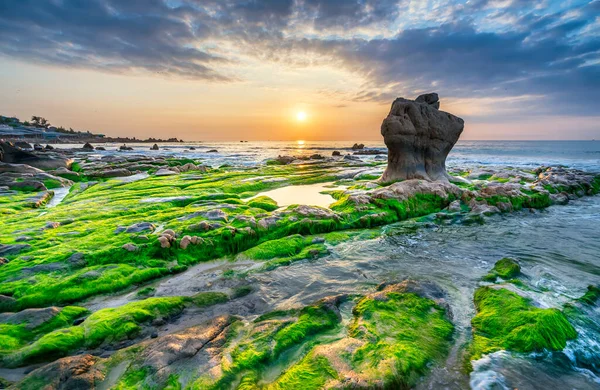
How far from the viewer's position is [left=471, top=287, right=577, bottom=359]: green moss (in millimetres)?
4500

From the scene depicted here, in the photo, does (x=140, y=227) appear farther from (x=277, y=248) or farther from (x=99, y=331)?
(x=99, y=331)

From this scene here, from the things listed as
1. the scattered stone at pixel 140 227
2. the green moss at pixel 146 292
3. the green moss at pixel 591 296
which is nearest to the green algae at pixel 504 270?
the green moss at pixel 591 296

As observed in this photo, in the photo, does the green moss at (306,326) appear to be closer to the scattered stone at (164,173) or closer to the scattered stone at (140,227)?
the scattered stone at (140,227)

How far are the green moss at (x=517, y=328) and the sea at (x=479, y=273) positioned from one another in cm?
13

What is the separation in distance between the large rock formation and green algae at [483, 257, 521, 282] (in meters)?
10.3

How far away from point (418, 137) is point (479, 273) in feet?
39.4

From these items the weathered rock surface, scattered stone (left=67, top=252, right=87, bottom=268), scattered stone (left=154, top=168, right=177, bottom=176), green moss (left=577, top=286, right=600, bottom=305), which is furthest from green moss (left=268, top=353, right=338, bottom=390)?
the weathered rock surface

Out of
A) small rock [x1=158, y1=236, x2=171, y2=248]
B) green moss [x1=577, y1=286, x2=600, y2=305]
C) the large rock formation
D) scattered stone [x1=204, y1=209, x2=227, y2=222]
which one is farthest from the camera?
the large rock formation

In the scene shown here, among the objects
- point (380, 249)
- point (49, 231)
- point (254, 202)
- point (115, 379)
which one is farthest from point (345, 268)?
point (49, 231)

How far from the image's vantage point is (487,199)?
538 inches

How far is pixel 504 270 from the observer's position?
7.11 metres

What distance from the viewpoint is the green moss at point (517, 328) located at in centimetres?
450

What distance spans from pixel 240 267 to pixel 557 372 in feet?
21.0

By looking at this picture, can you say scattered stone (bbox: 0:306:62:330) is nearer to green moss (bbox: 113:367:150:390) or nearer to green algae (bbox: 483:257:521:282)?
green moss (bbox: 113:367:150:390)
